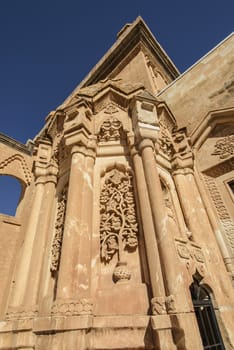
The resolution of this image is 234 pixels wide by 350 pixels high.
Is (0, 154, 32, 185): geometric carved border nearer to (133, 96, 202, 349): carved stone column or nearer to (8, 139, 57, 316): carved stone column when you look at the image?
(8, 139, 57, 316): carved stone column

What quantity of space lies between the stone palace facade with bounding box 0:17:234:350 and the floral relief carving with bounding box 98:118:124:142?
0.06 feet

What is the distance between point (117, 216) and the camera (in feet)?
10.1

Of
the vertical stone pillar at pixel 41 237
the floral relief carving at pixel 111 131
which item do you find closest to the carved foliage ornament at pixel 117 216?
the floral relief carving at pixel 111 131

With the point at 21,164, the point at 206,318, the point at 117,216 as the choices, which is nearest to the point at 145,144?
the point at 117,216

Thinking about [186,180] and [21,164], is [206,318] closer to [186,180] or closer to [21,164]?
[186,180]

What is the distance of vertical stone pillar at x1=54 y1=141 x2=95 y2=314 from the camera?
2352mm

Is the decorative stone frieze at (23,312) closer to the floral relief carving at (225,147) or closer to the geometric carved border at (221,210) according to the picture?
the geometric carved border at (221,210)

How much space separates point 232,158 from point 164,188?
1687 mm

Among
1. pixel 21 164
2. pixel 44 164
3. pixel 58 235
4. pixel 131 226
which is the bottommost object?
pixel 131 226

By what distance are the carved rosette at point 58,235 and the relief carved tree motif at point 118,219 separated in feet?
2.43

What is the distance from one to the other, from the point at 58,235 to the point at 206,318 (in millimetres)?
2468

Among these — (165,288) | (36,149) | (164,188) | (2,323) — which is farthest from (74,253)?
(36,149)

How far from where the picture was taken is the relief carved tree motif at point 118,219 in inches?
109

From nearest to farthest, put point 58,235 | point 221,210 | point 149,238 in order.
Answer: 1. point 149,238
2. point 58,235
3. point 221,210
